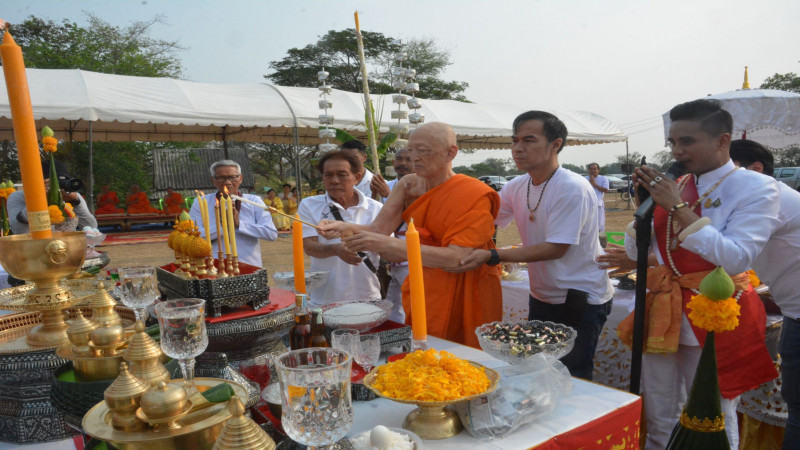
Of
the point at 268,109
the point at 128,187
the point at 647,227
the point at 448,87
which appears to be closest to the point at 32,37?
the point at 128,187

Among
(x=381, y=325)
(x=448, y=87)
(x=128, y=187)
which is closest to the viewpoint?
(x=381, y=325)

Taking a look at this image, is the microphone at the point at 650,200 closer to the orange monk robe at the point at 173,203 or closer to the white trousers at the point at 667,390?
the white trousers at the point at 667,390

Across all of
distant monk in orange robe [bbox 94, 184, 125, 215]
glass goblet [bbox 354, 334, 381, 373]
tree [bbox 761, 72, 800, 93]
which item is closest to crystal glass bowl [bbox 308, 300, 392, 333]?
glass goblet [bbox 354, 334, 381, 373]

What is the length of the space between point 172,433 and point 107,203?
16154 millimetres

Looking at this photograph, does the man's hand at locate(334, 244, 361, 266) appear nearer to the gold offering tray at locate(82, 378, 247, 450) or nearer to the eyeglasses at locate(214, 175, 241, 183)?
the eyeglasses at locate(214, 175, 241, 183)

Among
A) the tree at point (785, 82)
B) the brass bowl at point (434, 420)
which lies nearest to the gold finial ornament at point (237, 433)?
the brass bowl at point (434, 420)

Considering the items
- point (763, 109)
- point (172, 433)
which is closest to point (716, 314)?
point (172, 433)

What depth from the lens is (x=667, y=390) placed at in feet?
7.33

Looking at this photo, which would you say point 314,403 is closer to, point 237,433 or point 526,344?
point 237,433

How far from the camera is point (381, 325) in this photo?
1693 millimetres

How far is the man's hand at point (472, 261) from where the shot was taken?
2.02 m

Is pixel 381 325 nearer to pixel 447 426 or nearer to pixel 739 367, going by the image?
pixel 447 426

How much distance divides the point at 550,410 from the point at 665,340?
111 cm

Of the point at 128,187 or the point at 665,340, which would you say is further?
the point at 128,187
